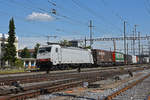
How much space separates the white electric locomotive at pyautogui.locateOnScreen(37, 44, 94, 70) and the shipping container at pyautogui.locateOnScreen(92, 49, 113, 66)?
26.2 feet

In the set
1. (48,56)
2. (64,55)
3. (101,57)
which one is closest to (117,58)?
(101,57)

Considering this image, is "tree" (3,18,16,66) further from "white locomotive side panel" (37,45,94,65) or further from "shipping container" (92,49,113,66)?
"shipping container" (92,49,113,66)

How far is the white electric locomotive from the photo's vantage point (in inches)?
1266

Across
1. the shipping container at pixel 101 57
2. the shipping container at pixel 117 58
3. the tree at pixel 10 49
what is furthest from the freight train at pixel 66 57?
the tree at pixel 10 49

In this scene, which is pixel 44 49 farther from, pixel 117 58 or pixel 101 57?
pixel 117 58

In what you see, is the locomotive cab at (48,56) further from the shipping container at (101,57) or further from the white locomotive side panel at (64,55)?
the shipping container at (101,57)

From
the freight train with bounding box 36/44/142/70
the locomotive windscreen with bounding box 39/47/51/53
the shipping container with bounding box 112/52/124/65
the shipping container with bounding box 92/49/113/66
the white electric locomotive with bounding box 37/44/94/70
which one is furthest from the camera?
the shipping container with bounding box 112/52/124/65

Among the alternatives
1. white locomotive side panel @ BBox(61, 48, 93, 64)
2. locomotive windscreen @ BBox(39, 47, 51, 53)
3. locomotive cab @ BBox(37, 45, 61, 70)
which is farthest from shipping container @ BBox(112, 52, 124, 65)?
locomotive windscreen @ BBox(39, 47, 51, 53)

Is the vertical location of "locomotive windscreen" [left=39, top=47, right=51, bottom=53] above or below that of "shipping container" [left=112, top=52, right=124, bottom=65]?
above

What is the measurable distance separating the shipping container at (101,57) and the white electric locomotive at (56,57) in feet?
26.2

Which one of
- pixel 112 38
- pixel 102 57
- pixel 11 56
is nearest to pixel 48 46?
pixel 102 57

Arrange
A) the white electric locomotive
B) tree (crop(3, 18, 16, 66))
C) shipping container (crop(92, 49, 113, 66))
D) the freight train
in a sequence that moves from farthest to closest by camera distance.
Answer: tree (crop(3, 18, 16, 66)) < shipping container (crop(92, 49, 113, 66)) < the freight train < the white electric locomotive

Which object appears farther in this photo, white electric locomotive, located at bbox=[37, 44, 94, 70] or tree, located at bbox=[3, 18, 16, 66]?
tree, located at bbox=[3, 18, 16, 66]

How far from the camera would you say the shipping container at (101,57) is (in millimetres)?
47094
